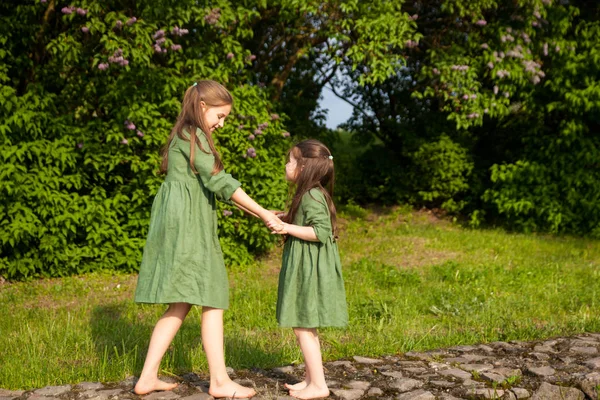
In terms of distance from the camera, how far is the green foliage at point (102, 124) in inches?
315

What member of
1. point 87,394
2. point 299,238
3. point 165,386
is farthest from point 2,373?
point 299,238

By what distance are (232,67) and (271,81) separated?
2.42m

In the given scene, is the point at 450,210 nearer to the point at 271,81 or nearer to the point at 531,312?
the point at 271,81

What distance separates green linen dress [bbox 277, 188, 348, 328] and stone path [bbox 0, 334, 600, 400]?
0.48 metres

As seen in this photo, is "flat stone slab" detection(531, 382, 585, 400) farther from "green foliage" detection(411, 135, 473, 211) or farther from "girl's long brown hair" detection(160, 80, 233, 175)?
"green foliage" detection(411, 135, 473, 211)

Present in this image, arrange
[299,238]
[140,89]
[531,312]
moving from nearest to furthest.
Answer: [299,238] < [531,312] < [140,89]

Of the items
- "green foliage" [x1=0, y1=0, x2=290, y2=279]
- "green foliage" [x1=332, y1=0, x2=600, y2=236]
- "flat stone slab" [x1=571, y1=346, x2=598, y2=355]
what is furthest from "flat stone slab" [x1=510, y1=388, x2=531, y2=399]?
"green foliage" [x1=332, y1=0, x2=600, y2=236]

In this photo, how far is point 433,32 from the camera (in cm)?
1129

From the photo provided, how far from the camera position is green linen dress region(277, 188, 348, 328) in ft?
13.0

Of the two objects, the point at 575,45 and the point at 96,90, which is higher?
the point at 575,45

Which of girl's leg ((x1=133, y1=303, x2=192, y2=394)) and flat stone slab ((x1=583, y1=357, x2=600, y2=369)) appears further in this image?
flat stone slab ((x1=583, y1=357, x2=600, y2=369))

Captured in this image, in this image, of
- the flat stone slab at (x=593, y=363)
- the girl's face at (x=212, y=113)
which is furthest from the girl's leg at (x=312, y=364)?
the flat stone slab at (x=593, y=363)

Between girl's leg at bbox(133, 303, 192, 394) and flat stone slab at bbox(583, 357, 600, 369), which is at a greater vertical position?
girl's leg at bbox(133, 303, 192, 394)

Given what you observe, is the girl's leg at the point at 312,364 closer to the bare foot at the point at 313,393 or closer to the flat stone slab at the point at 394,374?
the bare foot at the point at 313,393
